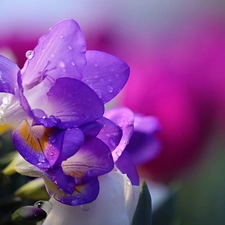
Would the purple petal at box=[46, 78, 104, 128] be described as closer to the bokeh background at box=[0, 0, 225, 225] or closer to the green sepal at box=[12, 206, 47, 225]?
the green sepal at box=[12, 206, 47, 225]

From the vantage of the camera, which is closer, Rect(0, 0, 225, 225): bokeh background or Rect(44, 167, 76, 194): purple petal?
Rect(44, 167, 76, 194): purple petal

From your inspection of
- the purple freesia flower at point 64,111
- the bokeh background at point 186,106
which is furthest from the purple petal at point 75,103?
the bokeh background at point 186,106

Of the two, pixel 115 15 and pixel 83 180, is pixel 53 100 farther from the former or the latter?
pixel 115 15

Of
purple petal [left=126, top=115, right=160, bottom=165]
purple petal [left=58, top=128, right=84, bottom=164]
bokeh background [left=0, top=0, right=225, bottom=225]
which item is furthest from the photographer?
bokeh background [left=0, top=0, right=225, bottom=225]

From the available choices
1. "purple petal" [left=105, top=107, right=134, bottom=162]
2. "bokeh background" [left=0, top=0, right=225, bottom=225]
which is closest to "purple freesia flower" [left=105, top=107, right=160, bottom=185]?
"purple petal" [left=105, top=107, right=134, bottom=162]

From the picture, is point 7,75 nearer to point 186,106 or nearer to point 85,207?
point 85,207

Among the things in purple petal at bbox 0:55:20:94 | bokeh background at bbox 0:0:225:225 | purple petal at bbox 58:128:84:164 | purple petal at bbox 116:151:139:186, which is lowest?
bokeh background at bbox 0:0:225:225

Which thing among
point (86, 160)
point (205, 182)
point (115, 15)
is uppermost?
point (86, 160)

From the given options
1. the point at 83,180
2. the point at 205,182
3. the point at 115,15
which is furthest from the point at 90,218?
the point at 115,15

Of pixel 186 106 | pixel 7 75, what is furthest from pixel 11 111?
pixel 186 106
